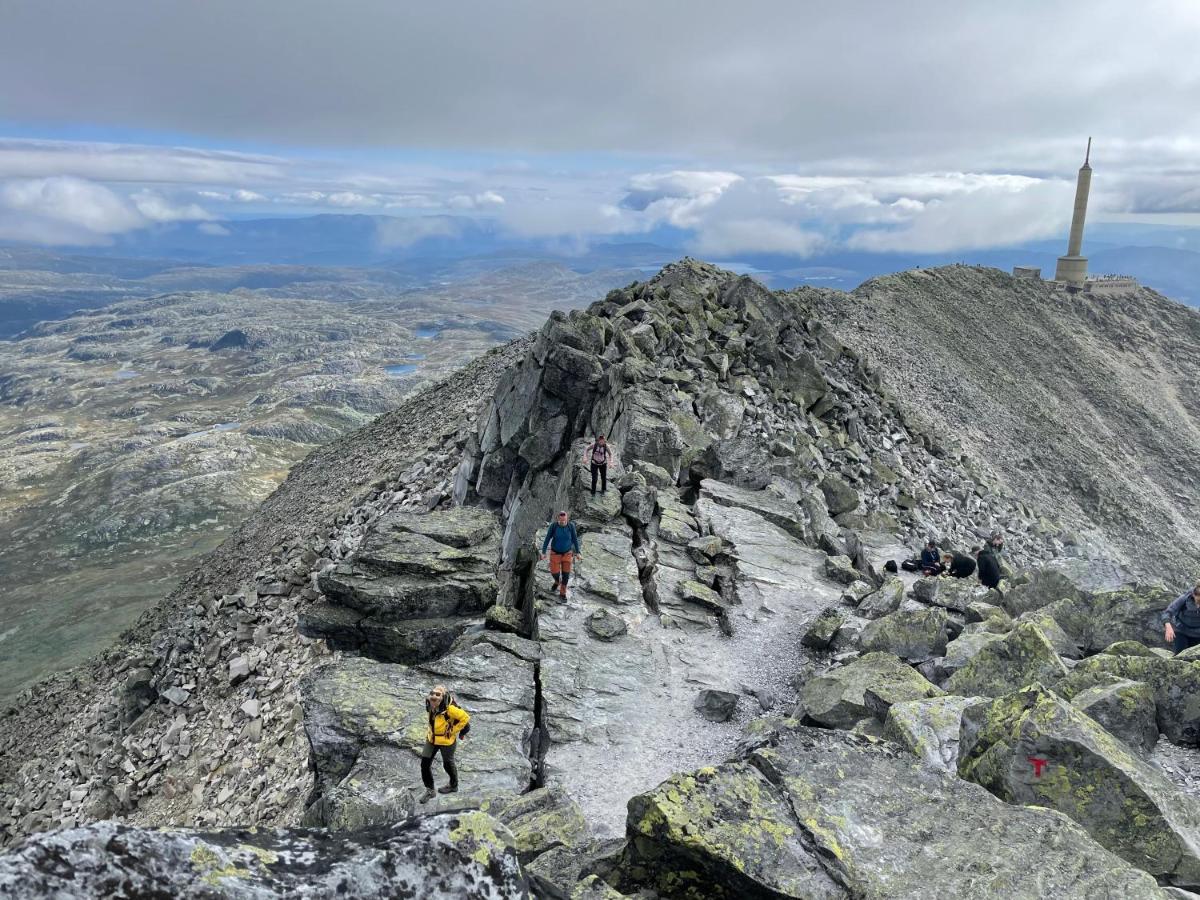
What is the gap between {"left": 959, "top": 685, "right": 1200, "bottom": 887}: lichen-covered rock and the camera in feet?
30.4

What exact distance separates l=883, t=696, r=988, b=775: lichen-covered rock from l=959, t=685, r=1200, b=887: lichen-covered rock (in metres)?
0.96

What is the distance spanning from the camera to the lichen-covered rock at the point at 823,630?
Result: 21.0 metres

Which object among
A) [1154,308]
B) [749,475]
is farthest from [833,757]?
[1154,308]

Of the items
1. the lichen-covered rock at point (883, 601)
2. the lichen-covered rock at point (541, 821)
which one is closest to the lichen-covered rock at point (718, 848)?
the lichen-covered rock at point (541, 821)

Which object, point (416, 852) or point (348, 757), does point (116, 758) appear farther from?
point (416, 852)

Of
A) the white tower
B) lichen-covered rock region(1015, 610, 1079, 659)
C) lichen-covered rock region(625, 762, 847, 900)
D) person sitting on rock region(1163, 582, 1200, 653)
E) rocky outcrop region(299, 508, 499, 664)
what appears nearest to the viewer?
lichen-covered rock region(625, 762, 847, 900)

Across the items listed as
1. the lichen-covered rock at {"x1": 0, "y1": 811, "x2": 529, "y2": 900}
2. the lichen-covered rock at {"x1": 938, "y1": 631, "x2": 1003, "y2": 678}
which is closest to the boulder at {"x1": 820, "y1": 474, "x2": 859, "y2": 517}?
the lichen-covered rock at {"x1": 938, "y1": 631, "x2": 1003, "y2": 678}

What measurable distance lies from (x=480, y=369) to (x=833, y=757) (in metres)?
55.3

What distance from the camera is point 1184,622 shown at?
15523 mm

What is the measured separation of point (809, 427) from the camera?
46.9 meters

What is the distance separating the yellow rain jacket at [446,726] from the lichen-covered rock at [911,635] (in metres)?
11.0

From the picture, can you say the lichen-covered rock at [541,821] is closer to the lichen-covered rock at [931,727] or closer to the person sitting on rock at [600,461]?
the lichen-covered rock at [931,727]

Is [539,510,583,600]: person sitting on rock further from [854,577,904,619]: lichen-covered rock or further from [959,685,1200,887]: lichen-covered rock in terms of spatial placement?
[959,685,1200,887]: lichen-covered rock

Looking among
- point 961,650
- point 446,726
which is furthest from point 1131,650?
point 446,726
